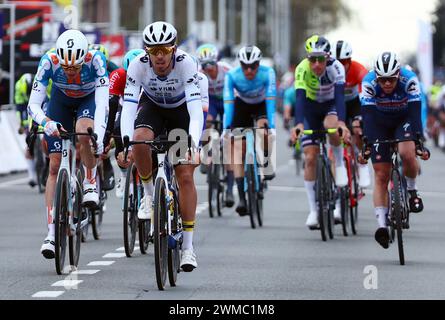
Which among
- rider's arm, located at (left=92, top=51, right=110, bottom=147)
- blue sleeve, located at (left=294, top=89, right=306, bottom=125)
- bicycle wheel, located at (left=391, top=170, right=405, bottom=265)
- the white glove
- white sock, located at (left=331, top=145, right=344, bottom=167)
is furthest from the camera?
white sock, located at (left=331, top=145, right=344, bottom=167)

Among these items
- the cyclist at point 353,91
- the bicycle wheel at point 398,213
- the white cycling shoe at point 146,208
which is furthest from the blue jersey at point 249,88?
the white cycling shoe at point 146,208

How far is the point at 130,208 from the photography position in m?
14.2

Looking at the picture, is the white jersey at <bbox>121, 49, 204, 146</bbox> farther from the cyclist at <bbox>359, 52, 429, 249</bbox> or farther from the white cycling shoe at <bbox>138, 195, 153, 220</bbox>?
the cyclist at <bbox>359, 52, 429, 249</bbox>

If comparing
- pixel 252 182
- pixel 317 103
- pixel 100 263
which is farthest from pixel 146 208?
pixel 252 182

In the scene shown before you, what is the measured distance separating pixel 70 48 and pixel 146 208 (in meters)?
1.57

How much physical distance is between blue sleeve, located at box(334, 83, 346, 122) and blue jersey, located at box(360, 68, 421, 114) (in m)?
1.85

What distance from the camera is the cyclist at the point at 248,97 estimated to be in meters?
18.4

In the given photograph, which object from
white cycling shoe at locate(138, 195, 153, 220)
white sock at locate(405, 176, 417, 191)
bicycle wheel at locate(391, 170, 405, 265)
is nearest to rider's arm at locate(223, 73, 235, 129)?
white sock at locate(405, 176, 417, 191)

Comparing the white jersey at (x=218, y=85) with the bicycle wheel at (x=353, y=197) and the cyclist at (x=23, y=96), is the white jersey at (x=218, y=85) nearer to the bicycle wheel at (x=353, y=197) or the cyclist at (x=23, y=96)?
the bicycle wheel at (x=353, y=197)

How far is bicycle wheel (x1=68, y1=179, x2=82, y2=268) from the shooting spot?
42.7 feet

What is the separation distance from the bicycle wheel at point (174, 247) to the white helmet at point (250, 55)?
21.8ft

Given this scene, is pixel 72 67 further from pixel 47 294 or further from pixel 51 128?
pixel 47 294

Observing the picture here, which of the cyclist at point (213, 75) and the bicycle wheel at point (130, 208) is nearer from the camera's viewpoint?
the bicycle wheel at point (130, 208)
